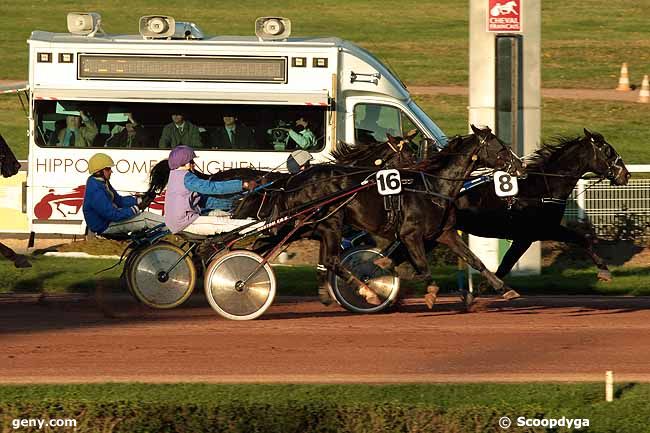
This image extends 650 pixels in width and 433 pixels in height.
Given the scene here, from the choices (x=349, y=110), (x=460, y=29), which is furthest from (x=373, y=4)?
(x=349, y=110)

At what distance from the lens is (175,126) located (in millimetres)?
17734

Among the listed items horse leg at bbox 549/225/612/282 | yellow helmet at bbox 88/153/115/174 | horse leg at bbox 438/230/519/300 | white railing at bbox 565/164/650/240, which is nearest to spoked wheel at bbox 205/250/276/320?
yellow helmet at bbox 88/153/115/174

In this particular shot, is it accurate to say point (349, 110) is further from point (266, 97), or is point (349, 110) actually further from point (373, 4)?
point (373, 4)

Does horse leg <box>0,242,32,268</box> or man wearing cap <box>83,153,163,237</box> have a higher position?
man wearing cap <box>83,153,163,237</box>

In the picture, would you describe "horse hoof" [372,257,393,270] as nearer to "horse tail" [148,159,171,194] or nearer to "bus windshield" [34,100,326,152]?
"horse tail" [148,159,171,194]

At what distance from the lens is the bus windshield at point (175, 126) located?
17.7 meters

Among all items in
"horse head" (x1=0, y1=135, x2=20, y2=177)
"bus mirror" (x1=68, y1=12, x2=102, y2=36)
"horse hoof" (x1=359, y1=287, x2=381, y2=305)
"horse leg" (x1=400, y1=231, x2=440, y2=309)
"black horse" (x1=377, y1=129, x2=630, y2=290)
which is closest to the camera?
"horse leg" (x1=400, y1=231, x2=440, y2=309)

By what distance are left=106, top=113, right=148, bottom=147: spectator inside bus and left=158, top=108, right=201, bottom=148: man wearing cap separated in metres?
0.27

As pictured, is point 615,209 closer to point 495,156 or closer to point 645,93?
point 495,156

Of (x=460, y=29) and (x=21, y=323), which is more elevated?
(x=460, y=29)

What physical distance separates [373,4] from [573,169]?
4138 cm

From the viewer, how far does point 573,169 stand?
47.0 feet

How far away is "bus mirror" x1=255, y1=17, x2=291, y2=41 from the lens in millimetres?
17625

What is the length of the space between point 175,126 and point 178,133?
10 centimetres
